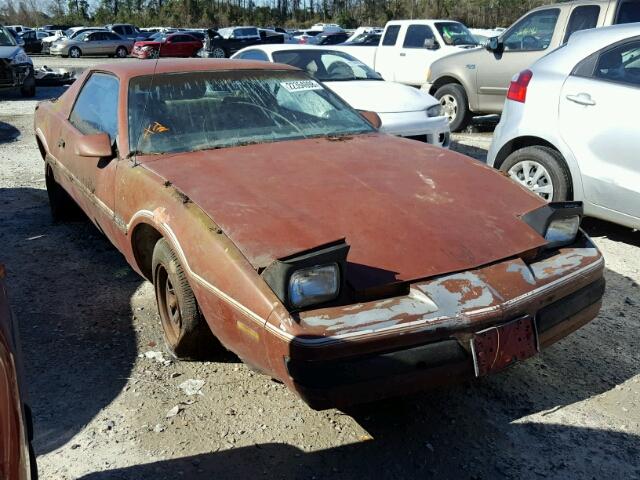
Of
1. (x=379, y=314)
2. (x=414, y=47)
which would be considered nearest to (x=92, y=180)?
(x=379, y=314)

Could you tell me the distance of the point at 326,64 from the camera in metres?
8.14

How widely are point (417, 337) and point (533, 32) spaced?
7731 millimetres

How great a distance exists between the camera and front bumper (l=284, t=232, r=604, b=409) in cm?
224

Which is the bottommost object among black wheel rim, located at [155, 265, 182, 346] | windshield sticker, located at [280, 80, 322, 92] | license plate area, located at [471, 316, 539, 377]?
black wheel rim, located at [155, 265, 182, 346]

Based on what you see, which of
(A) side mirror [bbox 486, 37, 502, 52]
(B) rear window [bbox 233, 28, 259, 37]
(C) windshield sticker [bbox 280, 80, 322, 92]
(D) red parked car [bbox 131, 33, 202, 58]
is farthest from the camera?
(B) rear window [bbox 233, 28, 259, 37]

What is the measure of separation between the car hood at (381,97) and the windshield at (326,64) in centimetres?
29

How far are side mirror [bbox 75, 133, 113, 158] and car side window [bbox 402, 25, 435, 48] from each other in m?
9.82

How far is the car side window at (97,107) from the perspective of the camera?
12.8ft

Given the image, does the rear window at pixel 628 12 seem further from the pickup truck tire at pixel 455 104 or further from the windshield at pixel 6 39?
the windshield at pixel 6 39

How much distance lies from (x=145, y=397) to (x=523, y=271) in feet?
5.91

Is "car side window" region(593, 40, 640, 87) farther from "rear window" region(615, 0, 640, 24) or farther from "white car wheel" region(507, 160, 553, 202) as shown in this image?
"rear window" region(615, 0, 640, 24)

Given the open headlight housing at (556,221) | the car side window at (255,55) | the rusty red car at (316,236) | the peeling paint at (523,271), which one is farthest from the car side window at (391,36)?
the peeling paint at (523,271)

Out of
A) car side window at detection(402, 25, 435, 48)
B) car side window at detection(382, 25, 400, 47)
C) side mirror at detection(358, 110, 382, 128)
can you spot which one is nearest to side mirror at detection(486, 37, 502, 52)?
car side window at detection(402, 25, 435, 48)

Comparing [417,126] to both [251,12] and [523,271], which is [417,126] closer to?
[523,271]
